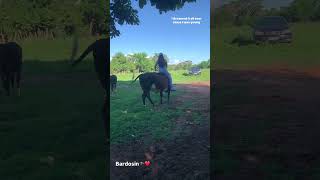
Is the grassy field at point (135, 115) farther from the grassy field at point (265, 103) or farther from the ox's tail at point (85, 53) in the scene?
the ox's tail at point (85, 53)

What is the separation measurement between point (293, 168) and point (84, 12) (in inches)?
143

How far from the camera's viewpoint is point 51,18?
6.16m

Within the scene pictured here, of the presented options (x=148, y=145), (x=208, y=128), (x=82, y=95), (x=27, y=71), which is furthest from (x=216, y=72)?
(x=27, y=71)

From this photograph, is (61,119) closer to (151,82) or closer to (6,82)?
(6,82)

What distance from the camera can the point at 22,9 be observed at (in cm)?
612

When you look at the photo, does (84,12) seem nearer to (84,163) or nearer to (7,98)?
(7,98)

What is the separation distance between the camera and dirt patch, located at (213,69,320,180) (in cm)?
605

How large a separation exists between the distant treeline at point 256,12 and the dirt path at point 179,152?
0.99m

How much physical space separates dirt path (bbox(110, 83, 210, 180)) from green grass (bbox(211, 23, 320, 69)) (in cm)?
53

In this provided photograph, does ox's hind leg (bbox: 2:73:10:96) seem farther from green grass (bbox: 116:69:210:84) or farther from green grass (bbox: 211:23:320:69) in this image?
green grass (bbox: 211:23:320:69)

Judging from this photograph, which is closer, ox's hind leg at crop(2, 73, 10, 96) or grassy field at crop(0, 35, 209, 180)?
grassy field at crop(0, 35, 209, 180)

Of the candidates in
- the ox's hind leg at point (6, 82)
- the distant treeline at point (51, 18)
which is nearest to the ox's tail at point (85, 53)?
the distant treeline at point (51, 18)

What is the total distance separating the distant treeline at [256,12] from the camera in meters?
6.09

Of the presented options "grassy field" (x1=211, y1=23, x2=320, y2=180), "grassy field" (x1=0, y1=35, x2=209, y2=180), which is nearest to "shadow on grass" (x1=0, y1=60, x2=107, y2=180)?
"grassy field" (x1=0, y1=35, x2=209, y2=180)
